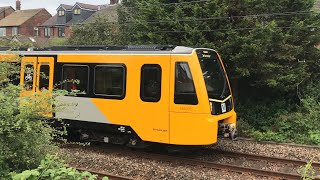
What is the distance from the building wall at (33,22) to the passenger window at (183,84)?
174ft

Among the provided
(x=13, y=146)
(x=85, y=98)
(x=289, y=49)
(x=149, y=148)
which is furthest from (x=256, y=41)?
(x=13, y=146)

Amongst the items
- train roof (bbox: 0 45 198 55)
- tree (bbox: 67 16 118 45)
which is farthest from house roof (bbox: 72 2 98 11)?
train roof (bbox: 0 45 198 55)

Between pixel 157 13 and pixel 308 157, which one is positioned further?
pixel 157 13

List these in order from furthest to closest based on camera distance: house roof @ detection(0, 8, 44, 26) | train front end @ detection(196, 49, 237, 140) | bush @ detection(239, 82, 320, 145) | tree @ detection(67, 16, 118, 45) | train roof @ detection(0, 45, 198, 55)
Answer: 1. house roof @ detection(0, 8, 44, 26)
2. tree @ detection(67, 16, 118, 45)
3. bush @ detection(239, 82, 320, 145)
4. train front end @ detection(196, 49, 237, 140)
5. train roof @ detection(0, 45, 198, 55)

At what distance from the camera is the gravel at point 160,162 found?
870 centimetres

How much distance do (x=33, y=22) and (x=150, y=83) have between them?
54.5 m

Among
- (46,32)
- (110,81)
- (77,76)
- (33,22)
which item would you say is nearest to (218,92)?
(110,81)

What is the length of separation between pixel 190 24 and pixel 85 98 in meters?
6.25

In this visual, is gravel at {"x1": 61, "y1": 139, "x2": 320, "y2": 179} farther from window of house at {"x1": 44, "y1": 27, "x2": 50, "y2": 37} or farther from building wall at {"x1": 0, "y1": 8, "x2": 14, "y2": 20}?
building wall at {"x1": 0, "y1": 8, "x2": 14, "y2": 20}

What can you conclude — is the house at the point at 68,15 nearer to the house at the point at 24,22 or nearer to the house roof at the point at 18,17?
the house at the point at 24,22

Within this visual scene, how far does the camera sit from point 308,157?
10.5 m

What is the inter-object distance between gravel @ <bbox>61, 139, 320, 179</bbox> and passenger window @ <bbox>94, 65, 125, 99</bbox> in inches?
68.5

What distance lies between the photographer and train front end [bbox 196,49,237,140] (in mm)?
9609

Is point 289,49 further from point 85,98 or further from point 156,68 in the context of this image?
point 85,98
